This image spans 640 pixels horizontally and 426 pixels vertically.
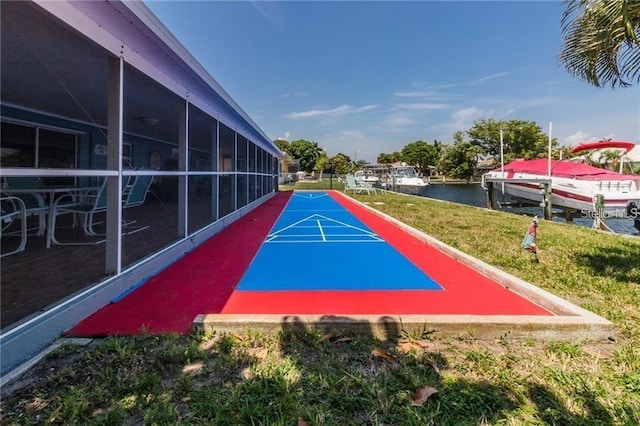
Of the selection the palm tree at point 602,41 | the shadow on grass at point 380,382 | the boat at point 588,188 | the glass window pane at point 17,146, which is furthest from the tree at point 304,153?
the shadow on grass at point 380,382

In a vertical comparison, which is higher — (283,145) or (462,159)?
(283,145)

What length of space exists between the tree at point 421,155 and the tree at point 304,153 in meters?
20.8

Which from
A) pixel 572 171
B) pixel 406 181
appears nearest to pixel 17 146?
pixel 572 171

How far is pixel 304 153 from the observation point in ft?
208

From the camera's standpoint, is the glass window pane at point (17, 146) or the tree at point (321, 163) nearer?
the glass window pane at point (17, 146)

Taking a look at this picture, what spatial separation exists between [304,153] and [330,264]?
60.3 metres

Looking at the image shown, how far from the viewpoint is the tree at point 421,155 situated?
2672 inches

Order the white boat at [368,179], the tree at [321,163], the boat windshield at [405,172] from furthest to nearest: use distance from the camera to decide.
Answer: the tree at [321,163], the boat windshield at [405,172], the white boat at [368,179]

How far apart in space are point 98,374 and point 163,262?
2475 millimetres

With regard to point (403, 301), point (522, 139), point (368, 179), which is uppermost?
point (522, 139)

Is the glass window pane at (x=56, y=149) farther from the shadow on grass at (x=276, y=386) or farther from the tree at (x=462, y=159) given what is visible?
the tree at (x=462, y=159)

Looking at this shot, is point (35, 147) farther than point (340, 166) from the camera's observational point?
No

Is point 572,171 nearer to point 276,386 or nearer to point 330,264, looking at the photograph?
point 330,264

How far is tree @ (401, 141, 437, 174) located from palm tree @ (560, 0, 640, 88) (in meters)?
66.6
